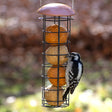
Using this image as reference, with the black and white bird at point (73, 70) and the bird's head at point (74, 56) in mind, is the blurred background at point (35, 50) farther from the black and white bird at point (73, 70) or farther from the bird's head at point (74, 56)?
the bird's head at point (74, 56)

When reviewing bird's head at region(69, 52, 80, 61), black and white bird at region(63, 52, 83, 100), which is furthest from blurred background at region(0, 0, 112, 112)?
bird's head at region(69, 52, 80, 61)

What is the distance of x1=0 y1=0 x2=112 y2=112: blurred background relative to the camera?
822 cm

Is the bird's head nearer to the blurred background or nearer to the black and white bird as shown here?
the black and white bird

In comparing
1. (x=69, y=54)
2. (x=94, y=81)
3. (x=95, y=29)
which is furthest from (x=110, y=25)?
(x=69, y=54)

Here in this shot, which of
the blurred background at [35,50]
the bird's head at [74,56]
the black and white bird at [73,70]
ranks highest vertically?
the bird's head at [74,56]

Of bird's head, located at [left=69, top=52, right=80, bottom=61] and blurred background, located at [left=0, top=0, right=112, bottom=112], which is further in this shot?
blurred background, located at [left=0, top=0, right=112, bottom=112]

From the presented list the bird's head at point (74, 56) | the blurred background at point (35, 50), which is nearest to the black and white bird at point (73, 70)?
the bird's head at point (74, 56)

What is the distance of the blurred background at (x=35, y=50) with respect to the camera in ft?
27.0

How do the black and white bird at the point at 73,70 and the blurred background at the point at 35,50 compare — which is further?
the blurred background at the point at 35,50

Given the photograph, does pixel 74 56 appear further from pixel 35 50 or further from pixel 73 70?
pixel 35 50

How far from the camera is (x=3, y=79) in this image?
9336 millimetres

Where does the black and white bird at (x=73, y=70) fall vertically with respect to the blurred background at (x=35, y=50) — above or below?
above

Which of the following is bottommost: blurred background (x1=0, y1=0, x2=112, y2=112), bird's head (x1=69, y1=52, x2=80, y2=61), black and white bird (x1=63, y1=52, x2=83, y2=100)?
blurred background (x1=0, y1=0, x2=112, y2=112)

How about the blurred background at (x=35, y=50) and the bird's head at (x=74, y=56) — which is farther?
the blurred background at (x=35, y=50)
